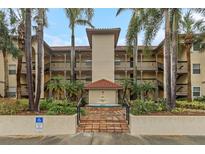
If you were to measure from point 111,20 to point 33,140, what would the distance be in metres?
18.7

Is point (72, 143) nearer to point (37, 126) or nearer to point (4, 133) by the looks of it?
point (37, 126)

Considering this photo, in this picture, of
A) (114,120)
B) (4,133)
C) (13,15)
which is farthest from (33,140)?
(13,15)

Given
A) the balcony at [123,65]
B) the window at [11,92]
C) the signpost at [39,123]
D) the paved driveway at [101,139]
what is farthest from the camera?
the balcony at [123,65]

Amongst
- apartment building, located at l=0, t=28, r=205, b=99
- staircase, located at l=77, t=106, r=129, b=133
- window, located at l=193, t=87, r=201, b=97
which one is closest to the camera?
staircase, located at l=77, t=106, r=129, b=133

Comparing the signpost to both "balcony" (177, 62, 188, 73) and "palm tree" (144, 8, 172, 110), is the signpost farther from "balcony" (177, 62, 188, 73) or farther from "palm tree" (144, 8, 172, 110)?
"balcony" (177, 62, 188, 73)

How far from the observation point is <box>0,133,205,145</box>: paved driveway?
34.4 feet

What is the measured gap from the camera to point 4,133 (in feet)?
39.4

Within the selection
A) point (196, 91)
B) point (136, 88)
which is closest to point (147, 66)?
point (136, 88)

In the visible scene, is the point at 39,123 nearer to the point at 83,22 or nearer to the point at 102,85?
the point at 102,85

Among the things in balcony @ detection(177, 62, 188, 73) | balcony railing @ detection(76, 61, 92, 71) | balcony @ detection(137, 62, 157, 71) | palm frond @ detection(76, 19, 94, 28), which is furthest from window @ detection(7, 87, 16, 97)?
balcony @ detection(177, 62, 188, 73)

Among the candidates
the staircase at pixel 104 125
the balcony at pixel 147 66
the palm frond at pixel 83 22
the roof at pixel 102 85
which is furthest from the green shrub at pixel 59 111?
the balcony at pixel 147 66

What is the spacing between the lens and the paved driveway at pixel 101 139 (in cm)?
1050

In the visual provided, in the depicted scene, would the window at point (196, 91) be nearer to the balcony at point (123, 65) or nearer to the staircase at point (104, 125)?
the balcony at point (123, 65)

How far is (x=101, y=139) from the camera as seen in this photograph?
10.9 meters
